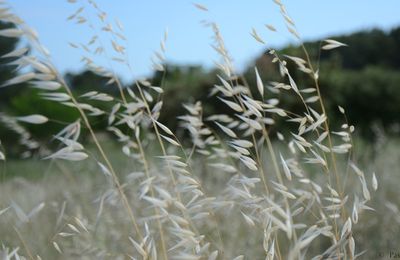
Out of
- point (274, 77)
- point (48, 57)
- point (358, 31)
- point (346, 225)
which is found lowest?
point (358, 31)

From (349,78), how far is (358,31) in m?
9.10

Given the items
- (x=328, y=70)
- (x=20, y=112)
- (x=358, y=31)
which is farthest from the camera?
(x=358, y=31)

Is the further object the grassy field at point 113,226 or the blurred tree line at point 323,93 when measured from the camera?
the blurred tree line at point 323,93

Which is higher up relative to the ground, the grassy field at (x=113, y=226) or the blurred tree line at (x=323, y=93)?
the grassy field at (x=113, y=226)

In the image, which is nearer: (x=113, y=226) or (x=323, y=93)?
(x=113, y=226)

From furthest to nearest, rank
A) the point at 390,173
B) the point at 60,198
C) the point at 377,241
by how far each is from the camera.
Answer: the point at 60,198
the point at 390,173
the point at 377,241

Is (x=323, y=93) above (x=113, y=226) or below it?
below

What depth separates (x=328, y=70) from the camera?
9.02m

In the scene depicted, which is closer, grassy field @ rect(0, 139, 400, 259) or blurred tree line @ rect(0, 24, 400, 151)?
grassy field @ rect(0, 139, 400, 259)

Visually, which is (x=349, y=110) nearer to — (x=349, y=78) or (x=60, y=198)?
(x=349, y=78)

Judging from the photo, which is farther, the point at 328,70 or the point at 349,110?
the point at 349,110

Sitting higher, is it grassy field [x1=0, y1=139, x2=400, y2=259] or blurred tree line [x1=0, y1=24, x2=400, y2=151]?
grassy field [x1=0, y1=139, x2=400, y2=259]

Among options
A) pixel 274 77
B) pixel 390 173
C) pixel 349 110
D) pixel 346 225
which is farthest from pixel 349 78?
pixel 346 225

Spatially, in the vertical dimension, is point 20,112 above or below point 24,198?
below
